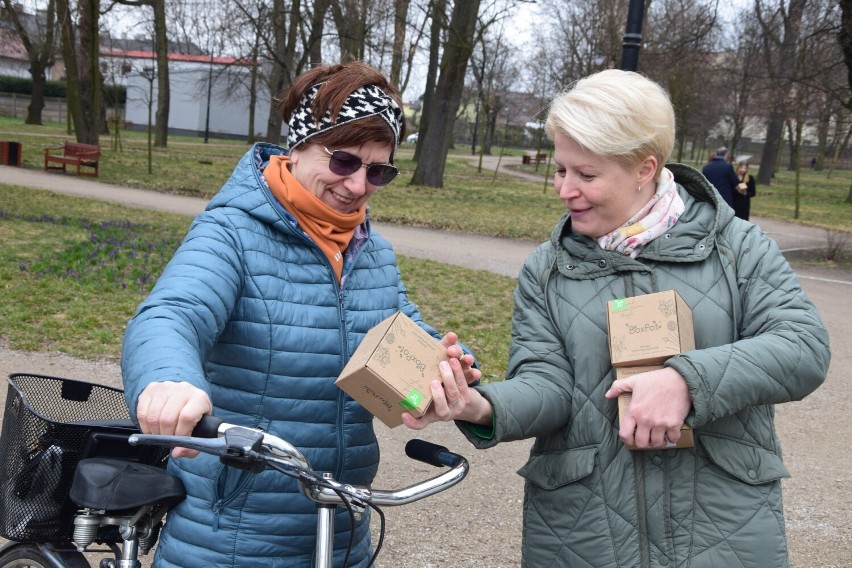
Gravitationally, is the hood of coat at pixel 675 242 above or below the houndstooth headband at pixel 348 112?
below

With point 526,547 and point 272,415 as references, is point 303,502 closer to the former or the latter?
point 272,415

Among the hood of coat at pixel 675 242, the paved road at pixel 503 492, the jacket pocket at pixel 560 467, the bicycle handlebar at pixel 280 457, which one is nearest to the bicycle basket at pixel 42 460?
the bicycle handlebar at pixel 280 457

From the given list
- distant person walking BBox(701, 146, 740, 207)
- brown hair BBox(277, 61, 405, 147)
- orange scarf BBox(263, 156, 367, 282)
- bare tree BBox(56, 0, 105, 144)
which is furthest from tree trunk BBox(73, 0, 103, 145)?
orange scarf BBox(263, 156, 367, 282)

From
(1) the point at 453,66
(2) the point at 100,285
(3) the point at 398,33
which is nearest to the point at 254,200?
(2) the point at 100,285

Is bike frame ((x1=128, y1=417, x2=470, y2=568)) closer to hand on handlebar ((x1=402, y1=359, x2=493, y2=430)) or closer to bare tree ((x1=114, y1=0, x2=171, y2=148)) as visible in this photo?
hand on handlebar ((x1=402, y1=359, x2=493, y2=430))

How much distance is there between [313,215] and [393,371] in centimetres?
55

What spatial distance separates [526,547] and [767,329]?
812 mm

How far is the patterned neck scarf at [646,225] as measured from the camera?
229cm

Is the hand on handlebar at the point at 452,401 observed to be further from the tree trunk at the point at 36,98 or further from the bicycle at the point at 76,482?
the tree trunk at the point at 36,98

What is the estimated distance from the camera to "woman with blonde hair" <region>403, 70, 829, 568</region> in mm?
2199

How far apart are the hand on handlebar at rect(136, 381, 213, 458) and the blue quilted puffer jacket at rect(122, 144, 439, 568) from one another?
410 millimetres

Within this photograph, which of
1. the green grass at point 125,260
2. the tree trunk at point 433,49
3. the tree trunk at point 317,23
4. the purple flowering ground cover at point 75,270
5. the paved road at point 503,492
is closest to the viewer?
the paved road at point 503,492

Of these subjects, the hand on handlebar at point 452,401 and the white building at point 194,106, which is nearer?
the hand on handlebar at point 452,401

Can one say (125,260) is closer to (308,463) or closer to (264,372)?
(264,372)
